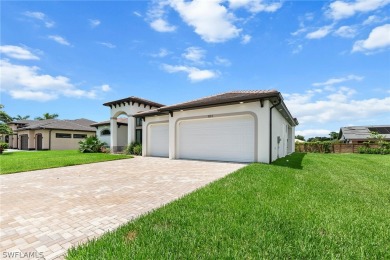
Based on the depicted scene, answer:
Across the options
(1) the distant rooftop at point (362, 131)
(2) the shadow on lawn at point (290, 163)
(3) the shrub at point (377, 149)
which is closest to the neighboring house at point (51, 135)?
(2) the shadow on lawn at point (290, 163)

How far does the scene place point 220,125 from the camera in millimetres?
11617

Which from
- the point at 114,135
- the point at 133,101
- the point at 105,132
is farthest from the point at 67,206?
the point at 105,132

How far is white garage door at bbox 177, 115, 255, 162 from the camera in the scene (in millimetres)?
10656

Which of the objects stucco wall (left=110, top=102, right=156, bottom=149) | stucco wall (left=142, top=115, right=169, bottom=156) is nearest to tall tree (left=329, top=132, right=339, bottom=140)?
stucco wall (left=110, top=102, right=156, bottom=149)

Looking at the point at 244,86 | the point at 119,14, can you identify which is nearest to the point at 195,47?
the point at 119,14

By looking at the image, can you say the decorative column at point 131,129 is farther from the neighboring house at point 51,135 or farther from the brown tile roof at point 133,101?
the neighboring house at point 51,135

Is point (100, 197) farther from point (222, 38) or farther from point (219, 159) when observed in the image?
point (222, 38)

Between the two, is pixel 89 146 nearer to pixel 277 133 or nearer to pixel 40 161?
pixel 40 161

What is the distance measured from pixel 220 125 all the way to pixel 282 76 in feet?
18.2

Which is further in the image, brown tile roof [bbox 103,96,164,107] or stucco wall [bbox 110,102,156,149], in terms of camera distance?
stucco wall [bbox 110,102,156,149]

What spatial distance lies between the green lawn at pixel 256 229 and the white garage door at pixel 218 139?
612 cm

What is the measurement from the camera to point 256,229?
9.12 feet

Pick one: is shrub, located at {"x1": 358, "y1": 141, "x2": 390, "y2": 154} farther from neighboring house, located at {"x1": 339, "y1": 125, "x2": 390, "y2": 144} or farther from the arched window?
the arched window

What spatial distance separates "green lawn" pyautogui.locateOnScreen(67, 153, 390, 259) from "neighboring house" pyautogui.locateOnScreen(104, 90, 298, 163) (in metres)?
5.76
